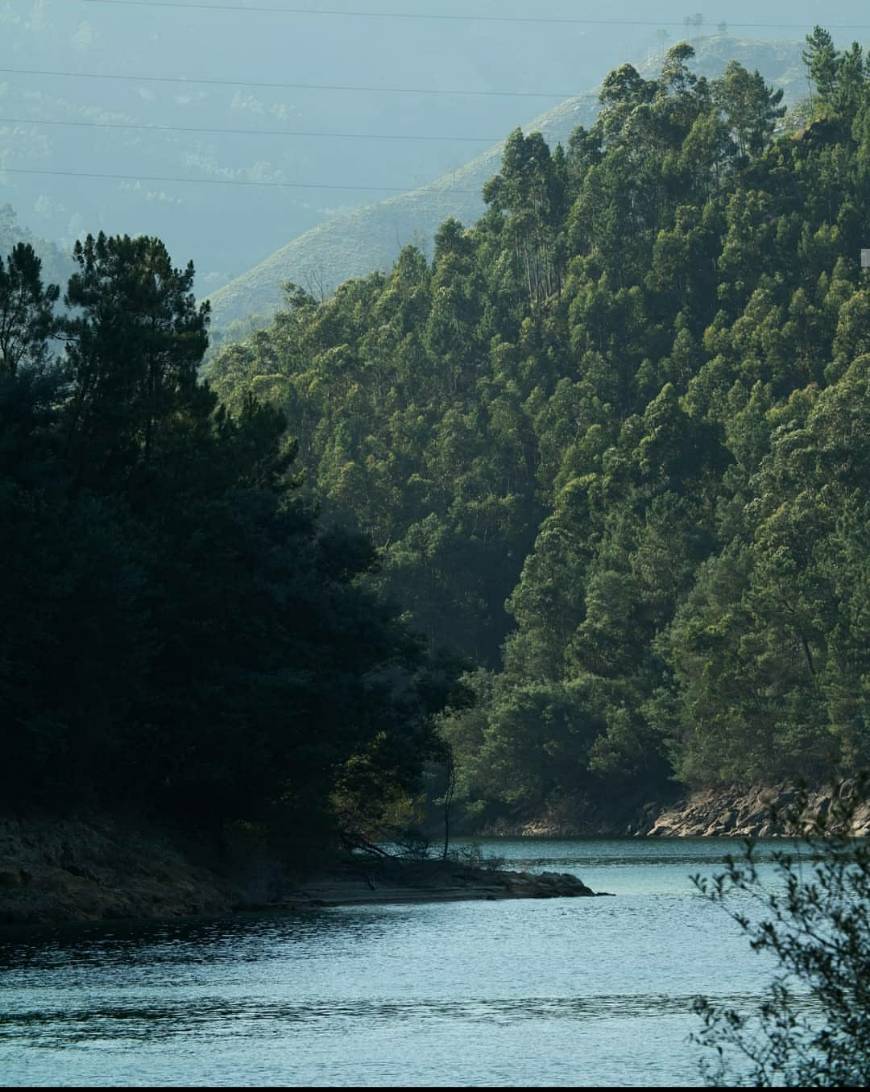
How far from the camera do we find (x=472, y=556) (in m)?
189

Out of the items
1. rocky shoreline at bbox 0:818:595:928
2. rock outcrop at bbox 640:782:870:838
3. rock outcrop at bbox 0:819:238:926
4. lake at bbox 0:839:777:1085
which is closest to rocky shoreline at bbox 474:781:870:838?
rock outcrop at bbox 640:782:870:838

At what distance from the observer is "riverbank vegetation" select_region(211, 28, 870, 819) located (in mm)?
139500

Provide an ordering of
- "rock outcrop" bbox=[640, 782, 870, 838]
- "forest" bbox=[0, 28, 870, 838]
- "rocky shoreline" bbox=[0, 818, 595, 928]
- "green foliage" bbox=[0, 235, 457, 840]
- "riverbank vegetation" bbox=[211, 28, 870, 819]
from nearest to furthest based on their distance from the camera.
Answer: "rocky shoreline" bbox=[0, 818, 595, 928], "green foliage" bbox=[0, 235, 457, 840], "forest" bbox=[0, 28, 870, 838], "rock outcrop" bbox=[640, 782, 870, 838], "riverbank vegetation" bbox=[211, 28, 870, 819]

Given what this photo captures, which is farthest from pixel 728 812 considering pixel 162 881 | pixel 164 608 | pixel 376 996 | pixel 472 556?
pixel 376 996

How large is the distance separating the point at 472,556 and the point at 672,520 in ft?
94.6

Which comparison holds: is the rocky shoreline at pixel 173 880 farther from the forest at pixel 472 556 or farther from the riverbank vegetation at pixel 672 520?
the riverbank vegetation at pixel 672 520

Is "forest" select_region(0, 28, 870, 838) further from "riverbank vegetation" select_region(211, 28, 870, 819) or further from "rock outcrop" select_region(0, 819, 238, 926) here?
A: "rock outcrop" select_region(0, 819, 238, 926)

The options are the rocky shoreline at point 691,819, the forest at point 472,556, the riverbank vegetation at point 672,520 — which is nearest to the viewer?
the forest at point 472,556

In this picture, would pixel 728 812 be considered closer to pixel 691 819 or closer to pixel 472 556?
pixel 691 819

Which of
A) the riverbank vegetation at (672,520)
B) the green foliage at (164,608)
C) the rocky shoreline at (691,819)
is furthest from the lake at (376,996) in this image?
the rocky shoreline at (691,819)

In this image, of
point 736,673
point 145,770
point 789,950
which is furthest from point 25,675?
point 736,673

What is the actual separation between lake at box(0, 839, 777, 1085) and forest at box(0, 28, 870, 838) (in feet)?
26.5

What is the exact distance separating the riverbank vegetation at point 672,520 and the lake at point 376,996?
64.3m

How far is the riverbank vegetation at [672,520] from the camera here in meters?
140
